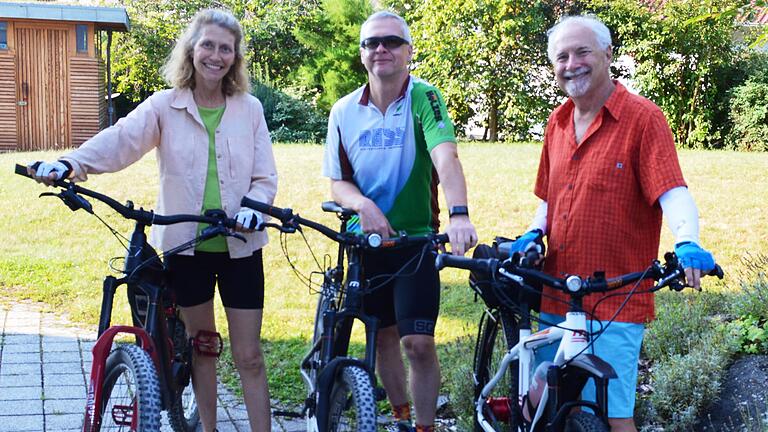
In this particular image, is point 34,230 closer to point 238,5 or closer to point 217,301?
point 217,301

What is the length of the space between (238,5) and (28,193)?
18854mm

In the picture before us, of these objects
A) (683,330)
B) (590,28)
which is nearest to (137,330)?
(590,28)

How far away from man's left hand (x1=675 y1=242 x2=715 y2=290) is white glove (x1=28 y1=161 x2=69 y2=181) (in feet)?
7.89

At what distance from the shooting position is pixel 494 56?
2284cm

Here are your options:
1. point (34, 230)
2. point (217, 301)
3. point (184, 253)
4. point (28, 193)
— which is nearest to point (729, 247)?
point (217, 301)

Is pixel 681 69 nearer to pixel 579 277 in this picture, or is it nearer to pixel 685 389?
pixel 685 389

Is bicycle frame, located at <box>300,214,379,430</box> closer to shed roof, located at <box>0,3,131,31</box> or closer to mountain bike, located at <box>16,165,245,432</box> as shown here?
mountain bike, located at <box>16,165,245,432</box>

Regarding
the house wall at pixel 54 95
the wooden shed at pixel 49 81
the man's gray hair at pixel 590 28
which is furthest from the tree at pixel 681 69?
the man's gray hair at pixel 590 28

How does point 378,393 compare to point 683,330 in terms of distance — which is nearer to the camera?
point 378,393

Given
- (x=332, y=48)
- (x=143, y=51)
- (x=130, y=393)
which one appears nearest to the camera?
(x=130, y=393)

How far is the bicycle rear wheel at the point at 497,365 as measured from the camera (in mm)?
4352

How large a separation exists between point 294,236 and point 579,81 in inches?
307

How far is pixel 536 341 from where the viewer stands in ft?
13.3

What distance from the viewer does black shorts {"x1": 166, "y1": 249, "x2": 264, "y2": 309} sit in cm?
459
